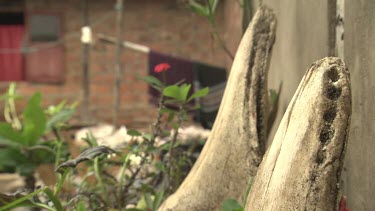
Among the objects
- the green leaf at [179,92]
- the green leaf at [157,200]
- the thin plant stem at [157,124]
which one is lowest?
the green leaf at [157,200]

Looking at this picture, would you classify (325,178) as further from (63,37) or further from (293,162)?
(63,37)

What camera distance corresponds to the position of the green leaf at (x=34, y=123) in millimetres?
1815

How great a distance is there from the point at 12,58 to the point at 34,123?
472cm

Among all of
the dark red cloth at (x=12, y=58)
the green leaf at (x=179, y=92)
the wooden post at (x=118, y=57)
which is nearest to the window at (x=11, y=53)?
the dark red cloth at (x=12, y=58)

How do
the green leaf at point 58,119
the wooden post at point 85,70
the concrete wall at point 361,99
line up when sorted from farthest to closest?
the wooden post at point 85,70
the green leaf at point 58,119
the concrete wall at point 361,99

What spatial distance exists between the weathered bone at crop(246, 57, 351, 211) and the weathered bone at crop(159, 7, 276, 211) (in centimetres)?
39

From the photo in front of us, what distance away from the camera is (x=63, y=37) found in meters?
6.11

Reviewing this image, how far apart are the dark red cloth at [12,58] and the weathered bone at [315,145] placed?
5822mm

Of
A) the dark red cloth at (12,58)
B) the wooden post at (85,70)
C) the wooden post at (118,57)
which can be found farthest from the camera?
the dark red cloth at (12,58)

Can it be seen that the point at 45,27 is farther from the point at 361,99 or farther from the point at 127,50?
the point at 361,99

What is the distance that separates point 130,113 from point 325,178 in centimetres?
555

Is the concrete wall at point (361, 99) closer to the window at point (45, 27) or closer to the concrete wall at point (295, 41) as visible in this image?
the concrete wall at point (295, 41)

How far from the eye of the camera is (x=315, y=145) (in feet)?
2.41

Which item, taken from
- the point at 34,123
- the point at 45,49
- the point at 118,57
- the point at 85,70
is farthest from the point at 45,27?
the point at 34,123
